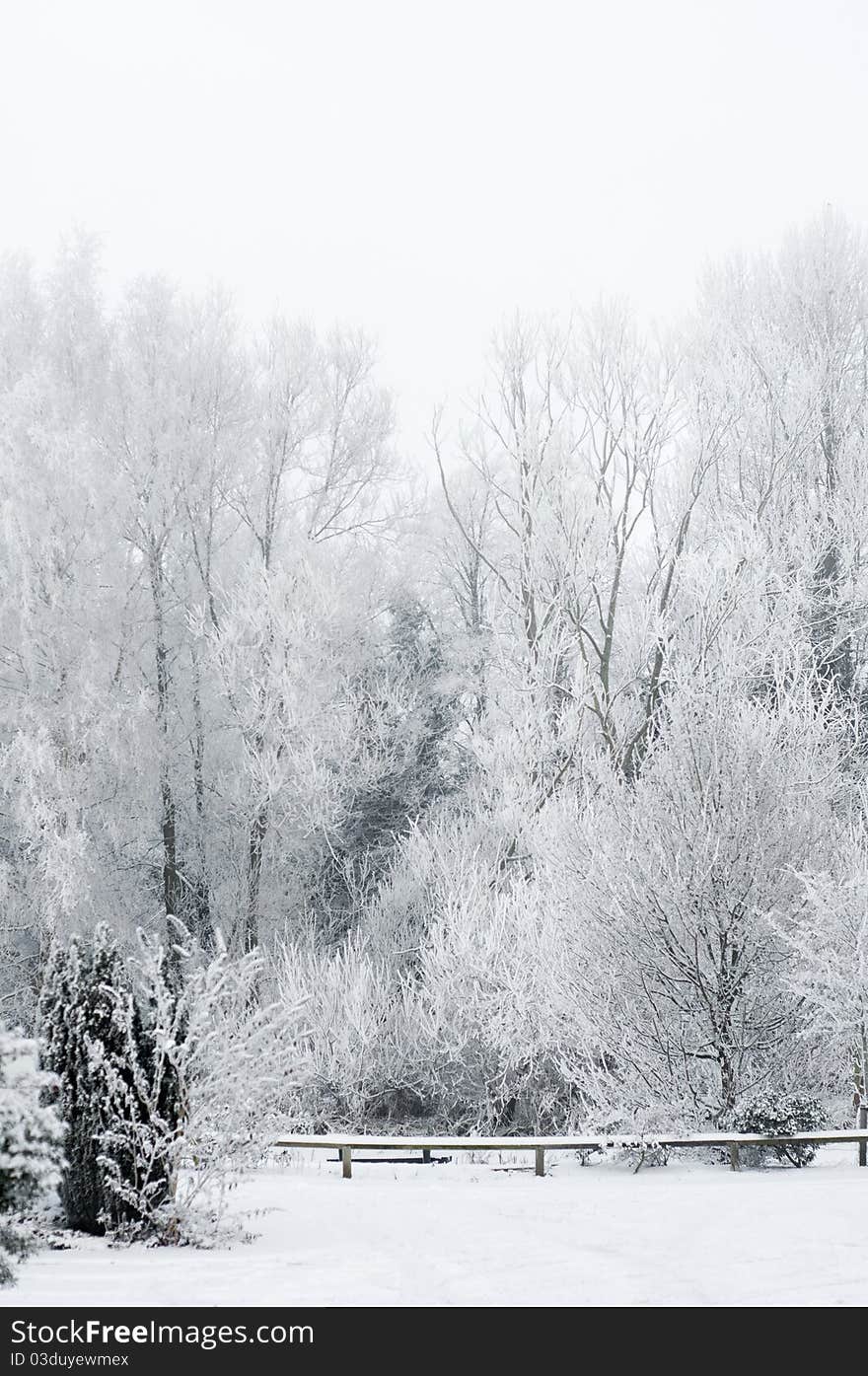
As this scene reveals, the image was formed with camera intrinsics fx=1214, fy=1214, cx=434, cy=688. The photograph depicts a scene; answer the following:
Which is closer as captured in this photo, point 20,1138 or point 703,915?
point 20,1138

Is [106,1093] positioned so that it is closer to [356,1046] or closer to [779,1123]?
[779,1123]

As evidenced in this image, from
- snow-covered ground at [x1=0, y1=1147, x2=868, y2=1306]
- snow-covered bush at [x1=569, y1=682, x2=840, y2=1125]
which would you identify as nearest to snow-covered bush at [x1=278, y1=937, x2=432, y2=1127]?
snow-covered bush at [x1=569, y1=682, x2=840, y2=1125]

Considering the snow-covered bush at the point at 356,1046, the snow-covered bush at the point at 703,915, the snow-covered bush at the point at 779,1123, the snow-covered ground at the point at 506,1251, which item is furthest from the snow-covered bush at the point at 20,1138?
the snow-covered bush at the point at 356,1046

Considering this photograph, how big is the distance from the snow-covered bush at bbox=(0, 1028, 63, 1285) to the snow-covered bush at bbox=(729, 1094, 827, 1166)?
305 inches

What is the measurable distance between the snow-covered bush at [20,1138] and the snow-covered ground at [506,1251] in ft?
1.07

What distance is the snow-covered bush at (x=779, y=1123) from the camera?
11.8 meters

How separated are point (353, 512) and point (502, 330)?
443cm

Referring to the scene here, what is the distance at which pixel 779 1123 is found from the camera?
1186 centimetres

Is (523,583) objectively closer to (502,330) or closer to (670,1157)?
(502,330)

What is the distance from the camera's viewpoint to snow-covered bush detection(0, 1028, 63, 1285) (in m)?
5.91

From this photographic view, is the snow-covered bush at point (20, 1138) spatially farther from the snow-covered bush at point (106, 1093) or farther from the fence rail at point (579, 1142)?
the fence rail at point (579, 1142)

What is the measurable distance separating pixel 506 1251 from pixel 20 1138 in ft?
9.48

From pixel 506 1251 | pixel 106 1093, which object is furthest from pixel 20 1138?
pixel 506 1251

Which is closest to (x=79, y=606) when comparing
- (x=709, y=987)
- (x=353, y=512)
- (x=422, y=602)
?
(x=353, y=512)
